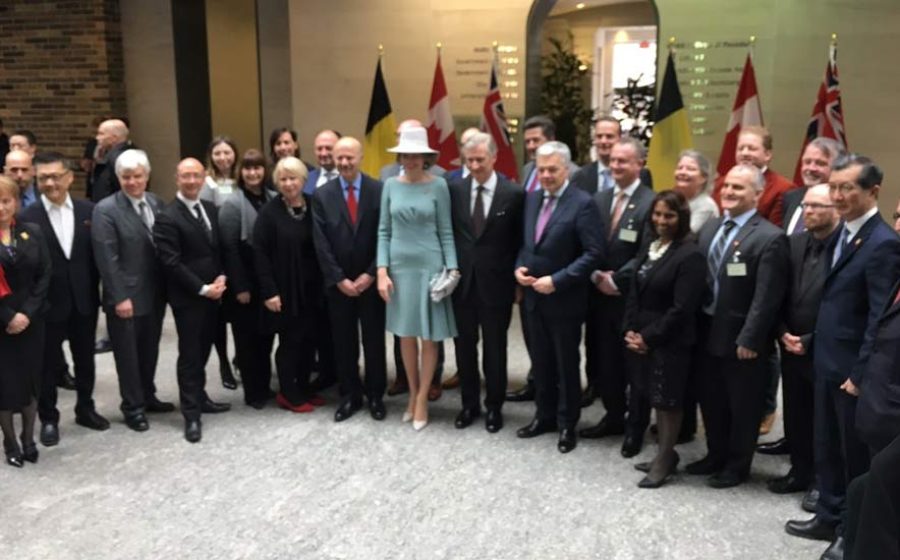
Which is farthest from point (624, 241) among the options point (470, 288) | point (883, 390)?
point (883, 390)

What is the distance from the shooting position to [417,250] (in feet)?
14.1

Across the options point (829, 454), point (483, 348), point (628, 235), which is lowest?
point (829, 454)

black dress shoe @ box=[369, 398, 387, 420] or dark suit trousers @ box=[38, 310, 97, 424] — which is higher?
dark suit trousers @ box=[38, 310, 97, 424]

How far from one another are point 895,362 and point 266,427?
127 inches

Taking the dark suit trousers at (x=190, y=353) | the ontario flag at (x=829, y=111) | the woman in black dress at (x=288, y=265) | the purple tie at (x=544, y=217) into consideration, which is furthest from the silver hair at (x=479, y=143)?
the ontario flag at (x=829, y=111)

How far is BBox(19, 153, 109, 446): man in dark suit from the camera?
13.9 feet

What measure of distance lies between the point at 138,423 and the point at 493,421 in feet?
6.60

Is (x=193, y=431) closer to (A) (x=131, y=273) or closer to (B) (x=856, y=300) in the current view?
(A) (x=131, y=273)

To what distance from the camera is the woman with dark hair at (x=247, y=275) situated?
180 inches

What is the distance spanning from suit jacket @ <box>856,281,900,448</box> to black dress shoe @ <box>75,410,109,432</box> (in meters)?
3.85

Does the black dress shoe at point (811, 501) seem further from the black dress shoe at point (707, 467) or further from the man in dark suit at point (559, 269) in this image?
the man in dark suit at point (559, 269)

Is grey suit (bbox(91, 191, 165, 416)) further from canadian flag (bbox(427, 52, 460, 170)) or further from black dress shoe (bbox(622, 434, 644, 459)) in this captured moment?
canadian flag (bbox(427, 52, 460, 170))

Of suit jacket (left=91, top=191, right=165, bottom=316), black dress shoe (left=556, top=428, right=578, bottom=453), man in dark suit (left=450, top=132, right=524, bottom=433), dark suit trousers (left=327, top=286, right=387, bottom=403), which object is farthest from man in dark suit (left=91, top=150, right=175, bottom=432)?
black dress shoe (left=556, top=428, right=578, bottom=453)

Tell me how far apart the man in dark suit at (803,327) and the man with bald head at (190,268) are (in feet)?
9.56
